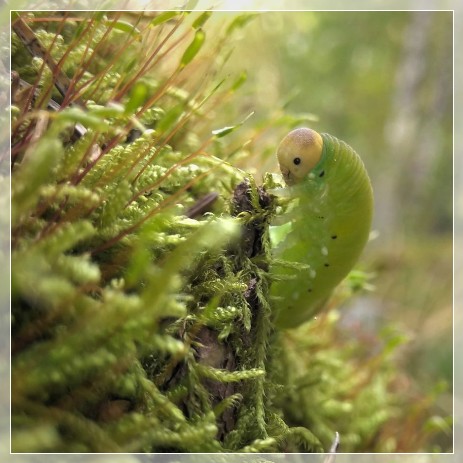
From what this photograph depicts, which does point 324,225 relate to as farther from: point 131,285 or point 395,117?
point 395,117

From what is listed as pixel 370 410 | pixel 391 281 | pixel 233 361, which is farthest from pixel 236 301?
pixel 391 281

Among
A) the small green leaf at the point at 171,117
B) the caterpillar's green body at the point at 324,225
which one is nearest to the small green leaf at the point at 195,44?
the small green leaf at the point at 171,117

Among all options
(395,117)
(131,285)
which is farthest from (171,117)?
(395,117)

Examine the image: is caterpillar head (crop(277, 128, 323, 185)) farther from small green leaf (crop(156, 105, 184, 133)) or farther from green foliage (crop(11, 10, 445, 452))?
small green leaf (crop(156, 105, 184, 133))

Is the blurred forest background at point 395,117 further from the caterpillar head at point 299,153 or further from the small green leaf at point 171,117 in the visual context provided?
the small green leaf at point 171,117

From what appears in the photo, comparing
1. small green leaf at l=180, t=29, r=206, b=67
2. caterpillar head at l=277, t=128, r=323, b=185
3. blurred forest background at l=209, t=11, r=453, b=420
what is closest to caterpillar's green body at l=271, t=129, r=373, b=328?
caterpillar head at l=277, t=128, r=323, b=185

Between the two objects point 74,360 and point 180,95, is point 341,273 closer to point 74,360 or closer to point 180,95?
point 180,95
